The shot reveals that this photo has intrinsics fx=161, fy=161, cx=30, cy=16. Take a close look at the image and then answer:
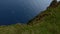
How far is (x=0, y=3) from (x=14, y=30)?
8199cm

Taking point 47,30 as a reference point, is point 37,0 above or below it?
above

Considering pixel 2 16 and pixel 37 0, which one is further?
pixel 37 0

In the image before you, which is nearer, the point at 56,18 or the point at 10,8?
the point at 56,18

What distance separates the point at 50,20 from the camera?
44.2ft

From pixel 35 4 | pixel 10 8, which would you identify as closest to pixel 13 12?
pixel 10 8

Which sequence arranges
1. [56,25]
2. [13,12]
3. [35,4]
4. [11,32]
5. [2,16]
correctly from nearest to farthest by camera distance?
[11,32]
[56,25]
[2,16]
[13,12]
[35,4]

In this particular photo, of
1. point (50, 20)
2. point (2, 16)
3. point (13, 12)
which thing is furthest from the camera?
point (13, 12)

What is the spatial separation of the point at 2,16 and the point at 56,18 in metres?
67.9

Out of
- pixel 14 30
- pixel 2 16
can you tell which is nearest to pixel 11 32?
pixel 14 30

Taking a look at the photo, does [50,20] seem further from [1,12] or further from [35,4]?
[35,4]

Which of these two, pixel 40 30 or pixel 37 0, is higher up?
pixel 37 0

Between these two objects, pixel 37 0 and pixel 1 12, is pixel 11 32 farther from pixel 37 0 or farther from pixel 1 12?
pixel 37 0

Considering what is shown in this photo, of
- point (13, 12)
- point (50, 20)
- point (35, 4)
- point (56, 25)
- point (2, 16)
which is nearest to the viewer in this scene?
point (56, 25)

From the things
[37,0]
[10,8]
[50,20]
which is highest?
[37,0]
